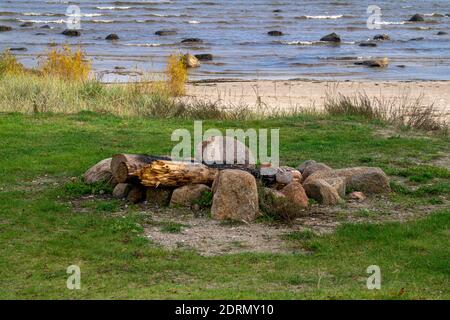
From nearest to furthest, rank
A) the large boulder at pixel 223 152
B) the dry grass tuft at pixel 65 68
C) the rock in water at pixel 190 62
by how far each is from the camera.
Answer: the large boulder at pixel 223 152, the dry grass tuft at pixel 65 68, the rock in water at pixel 190 62

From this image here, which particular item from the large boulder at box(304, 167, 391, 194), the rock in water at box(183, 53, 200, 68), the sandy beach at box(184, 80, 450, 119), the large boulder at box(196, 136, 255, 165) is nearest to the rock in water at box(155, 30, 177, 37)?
the rock in water at box(183, 53, 200, 68)

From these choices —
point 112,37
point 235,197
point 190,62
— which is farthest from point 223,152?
point 112,37

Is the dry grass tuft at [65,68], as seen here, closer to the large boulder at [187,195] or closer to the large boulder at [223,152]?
the large boulder at [223,152]

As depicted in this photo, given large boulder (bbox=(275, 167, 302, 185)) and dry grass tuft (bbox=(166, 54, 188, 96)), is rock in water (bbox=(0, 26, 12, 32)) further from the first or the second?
large boulder (bbox=(275, 167, 302, 185))

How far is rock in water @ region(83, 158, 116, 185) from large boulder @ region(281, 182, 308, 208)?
247cm

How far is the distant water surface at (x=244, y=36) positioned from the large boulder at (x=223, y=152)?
63.1 ft

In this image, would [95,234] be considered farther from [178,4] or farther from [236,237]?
[178,4]

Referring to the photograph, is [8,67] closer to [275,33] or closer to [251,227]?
[251,227]

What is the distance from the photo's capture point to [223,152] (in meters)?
11.7

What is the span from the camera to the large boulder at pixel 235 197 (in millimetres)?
10695

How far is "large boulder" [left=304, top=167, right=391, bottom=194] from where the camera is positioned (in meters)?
11.9

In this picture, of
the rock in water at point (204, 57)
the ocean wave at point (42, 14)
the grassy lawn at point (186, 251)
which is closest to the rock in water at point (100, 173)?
the grassy lawn at point (186, 251)

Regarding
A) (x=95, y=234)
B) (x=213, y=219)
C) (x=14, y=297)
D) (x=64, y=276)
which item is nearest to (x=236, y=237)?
(x=213, y=219)

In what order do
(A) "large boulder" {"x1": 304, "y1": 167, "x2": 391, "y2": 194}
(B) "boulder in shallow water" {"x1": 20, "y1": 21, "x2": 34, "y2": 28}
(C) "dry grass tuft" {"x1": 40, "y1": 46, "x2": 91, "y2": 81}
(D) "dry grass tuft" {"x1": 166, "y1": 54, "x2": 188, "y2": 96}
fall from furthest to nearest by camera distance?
(B) "boulder in shallow water" {"x1": 20, "y1": 21, "x2": 34, "y2": 28} < (D) "dry grass tuft" {"x1": 166, "y1": 54, "x2": 188, "y2": 96} < (C) "dry grass tuft" {"x1": 40, "y1": 46, "x2": 91, "y2": 81} < (A) "large boulder" {"x1": 304, "y1": 167, "x2": 391, "y2": 194}
